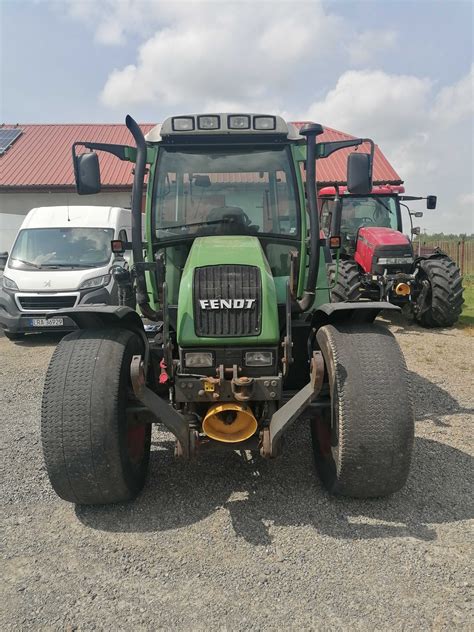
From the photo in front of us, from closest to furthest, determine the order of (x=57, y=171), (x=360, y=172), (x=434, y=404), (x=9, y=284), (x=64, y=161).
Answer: (x=360, y=172) < (x=434, y=404) < (x=9, y=284) < (x=57, y=171) < (x=64, y=161)

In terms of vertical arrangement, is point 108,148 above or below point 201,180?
above

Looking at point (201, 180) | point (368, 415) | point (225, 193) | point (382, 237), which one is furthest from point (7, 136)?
point (368, 415)

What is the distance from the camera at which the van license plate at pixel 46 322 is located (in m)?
8.53

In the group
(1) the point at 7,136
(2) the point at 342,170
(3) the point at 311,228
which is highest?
(1) the point at 7,136

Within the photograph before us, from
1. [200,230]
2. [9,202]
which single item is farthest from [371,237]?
[9,202]

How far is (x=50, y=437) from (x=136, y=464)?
67 cm

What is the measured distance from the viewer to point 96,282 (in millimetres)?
9031

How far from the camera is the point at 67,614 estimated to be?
2.42 meters

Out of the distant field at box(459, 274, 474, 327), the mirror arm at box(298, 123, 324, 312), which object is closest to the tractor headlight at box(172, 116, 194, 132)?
the mirror arm at box(298, 123, 324, 312)

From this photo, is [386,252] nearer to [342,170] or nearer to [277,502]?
[277,502]

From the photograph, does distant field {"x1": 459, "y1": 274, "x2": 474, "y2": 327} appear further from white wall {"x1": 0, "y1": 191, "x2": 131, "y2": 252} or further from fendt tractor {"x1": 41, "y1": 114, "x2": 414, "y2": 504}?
white wall {"x1": 0, "y1": 191, "x2": 131, "y2": 252}

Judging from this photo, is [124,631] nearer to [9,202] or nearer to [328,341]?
[328,341]

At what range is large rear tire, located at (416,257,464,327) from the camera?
9.18 metres

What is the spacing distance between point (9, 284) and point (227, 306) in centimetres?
702
